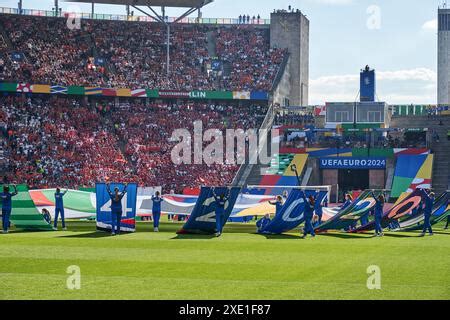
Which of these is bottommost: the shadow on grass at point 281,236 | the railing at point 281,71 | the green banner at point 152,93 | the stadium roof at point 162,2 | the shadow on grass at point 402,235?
the shadow on grass at point 402,235

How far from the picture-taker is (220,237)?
2775cm

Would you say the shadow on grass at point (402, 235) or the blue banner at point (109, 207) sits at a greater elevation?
the blue banner at point (109, 207)

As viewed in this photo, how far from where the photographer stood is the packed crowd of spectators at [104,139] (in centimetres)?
5744

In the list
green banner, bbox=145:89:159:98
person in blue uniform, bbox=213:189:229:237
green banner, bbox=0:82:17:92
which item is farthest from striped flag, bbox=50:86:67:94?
person in blue uniform, bbox=213:189:229:237

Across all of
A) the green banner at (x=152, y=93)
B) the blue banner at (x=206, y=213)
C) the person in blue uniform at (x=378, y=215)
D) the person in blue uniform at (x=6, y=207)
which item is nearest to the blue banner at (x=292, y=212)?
the blue banner at (x=206, y=213)

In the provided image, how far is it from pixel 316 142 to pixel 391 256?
4108cm

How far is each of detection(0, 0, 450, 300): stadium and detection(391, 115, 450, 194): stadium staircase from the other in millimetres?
144

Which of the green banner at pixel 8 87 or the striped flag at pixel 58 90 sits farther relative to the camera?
the striped flag at pixel 58 90

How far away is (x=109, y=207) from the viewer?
2956 cm

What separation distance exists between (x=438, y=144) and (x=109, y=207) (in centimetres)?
3712

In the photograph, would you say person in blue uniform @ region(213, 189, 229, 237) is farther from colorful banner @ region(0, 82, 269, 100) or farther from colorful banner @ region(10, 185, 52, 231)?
colorful banner @ region(0, 82, 269, 100)

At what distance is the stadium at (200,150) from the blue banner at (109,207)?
0.18ft

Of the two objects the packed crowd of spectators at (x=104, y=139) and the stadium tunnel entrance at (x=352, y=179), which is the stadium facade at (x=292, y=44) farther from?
the stadium tunnel entrance at (x=352, y=179)

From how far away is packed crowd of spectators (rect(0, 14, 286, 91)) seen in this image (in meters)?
65.6
